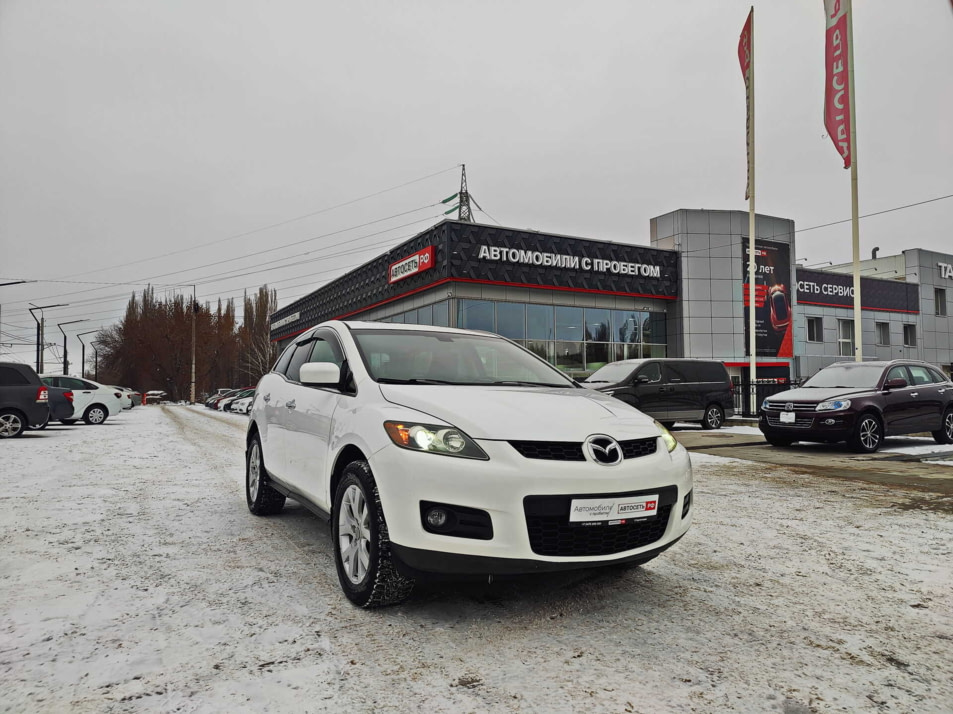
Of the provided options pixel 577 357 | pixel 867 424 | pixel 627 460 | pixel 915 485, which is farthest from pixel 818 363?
pixel 627 460

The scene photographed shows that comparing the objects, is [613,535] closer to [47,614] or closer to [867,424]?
[47,614]

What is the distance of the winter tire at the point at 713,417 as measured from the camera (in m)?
16.5

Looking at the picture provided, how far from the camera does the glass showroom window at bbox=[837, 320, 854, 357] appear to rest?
36438 mm

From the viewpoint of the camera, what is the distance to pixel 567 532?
9.55 ft

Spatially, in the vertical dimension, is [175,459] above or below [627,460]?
below

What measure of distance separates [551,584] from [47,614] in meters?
2.60

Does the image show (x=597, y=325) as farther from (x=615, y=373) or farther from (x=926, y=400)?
(x=926, y=400)

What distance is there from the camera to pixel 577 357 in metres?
27.4

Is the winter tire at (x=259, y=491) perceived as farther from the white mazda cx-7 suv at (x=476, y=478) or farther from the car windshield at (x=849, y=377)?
the car windshield at (x=849, y=377)

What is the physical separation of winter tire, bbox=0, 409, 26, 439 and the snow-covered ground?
36.0 feet

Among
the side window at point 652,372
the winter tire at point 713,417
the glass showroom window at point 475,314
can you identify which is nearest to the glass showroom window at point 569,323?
the glass showroom window at point 475,314

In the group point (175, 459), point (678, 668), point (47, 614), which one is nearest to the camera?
point (678, 668)

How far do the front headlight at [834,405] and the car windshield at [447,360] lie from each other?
302 inches

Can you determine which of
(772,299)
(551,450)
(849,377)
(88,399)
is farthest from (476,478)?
(772,299)
